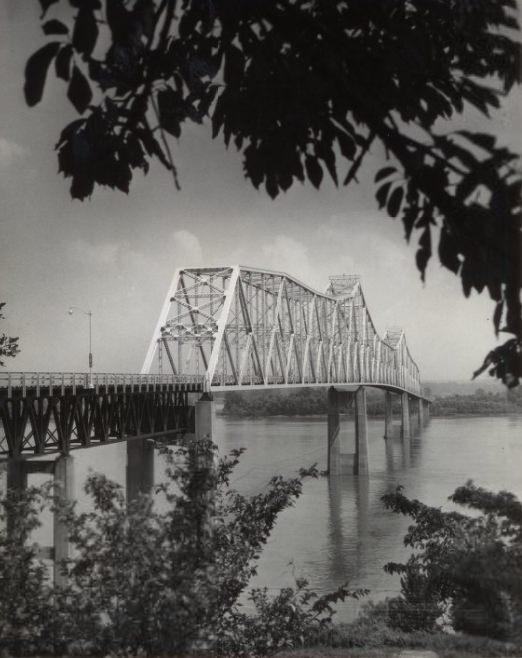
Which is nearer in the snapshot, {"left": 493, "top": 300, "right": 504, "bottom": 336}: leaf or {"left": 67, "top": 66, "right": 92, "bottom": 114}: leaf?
{"left": 67, "top": 66, "right": 92, "bottom": 114}: leaf

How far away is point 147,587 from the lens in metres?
9.77

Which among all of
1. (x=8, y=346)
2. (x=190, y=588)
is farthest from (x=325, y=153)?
(x=8, y=346)

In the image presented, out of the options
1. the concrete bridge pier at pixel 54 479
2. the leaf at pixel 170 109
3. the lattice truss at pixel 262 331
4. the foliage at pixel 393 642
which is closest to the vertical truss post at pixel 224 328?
the lattice truss at pixel 262 331

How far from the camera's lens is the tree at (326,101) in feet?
13.4

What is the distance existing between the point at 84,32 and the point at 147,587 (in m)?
7.92

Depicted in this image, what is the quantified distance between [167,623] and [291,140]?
7083 millimetres

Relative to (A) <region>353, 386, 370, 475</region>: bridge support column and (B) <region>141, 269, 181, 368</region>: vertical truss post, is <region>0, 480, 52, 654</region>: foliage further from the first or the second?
(A) <region>353, 386, 370, 475</region>: bridge support column

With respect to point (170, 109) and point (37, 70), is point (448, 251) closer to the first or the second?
point (170, 109)

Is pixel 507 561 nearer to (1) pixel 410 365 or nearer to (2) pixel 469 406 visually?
(2) pixel 469 406

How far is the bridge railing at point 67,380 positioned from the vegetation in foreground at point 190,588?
7.45m

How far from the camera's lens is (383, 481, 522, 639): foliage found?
35.1ft

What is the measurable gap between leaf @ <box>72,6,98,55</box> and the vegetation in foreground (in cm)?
753

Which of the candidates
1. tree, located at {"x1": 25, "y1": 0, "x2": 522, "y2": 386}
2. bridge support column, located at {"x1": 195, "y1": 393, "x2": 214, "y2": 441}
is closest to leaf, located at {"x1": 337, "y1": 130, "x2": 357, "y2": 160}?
tree, located at {"x1": 25, "y1": 0, "x2": 522, "y2": 386}

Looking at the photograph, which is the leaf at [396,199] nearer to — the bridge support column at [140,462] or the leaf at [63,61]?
the leaf at [63,61]
